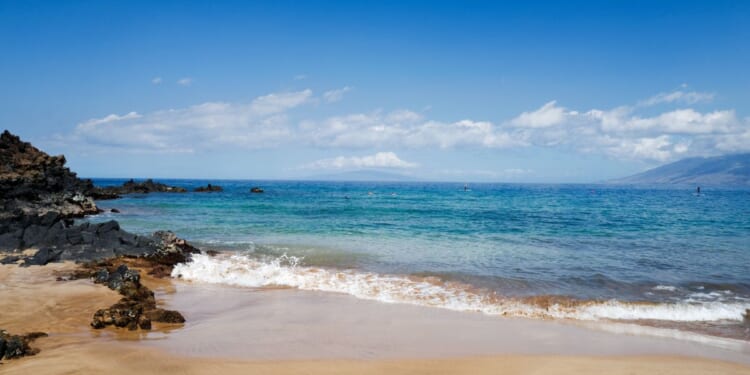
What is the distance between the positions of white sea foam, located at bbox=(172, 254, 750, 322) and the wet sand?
3.32ft

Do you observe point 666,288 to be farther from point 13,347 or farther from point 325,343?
point 13,347

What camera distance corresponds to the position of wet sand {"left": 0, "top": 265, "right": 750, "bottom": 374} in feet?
20.1

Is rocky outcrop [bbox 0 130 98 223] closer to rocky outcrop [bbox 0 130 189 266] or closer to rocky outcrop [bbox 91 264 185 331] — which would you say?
rocky outcrop [bbox 0 130 189 266]

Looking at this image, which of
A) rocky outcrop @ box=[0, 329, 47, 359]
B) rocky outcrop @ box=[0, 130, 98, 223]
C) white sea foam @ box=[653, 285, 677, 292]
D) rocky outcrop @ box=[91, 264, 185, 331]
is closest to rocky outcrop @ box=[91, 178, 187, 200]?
rocky outcrop @ box=[0, 130, 98, 223]

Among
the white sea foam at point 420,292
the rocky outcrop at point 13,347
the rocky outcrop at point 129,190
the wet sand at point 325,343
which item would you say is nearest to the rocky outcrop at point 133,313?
the wet sand at point 325,343

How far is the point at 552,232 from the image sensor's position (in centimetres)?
2466

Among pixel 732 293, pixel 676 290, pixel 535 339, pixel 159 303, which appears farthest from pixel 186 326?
pixel 732 293

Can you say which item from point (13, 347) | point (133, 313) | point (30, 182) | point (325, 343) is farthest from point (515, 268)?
point (30, 182)

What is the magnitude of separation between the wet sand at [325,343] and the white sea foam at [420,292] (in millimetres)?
1011

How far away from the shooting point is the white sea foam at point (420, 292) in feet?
32.1

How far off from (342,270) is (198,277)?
14.7 feet

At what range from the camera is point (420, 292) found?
37.4 feet

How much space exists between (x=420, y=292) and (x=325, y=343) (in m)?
4.73

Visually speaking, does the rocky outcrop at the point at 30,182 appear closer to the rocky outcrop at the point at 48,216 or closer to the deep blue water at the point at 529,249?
the rocky outcrop at the point at 48,216
